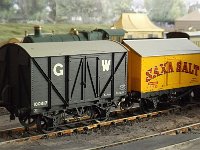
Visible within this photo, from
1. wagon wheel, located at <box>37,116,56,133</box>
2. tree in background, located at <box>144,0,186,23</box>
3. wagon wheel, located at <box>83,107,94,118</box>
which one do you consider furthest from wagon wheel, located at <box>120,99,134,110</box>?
tree in background, located at <box>144,0,186,23</box>

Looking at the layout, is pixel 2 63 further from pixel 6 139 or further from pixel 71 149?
pixel 71 149

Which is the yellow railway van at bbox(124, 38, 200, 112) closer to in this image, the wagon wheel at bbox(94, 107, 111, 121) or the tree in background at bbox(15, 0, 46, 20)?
the wagon wheel at bbox(94, 107, 111, 121)

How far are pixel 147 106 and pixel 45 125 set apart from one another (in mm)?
5657

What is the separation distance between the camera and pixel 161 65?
639 inches

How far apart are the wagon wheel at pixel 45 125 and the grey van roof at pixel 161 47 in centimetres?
496

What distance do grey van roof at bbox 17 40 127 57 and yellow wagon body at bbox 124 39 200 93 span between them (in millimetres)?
1176

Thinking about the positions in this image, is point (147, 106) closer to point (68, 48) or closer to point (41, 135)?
point (68, 48)

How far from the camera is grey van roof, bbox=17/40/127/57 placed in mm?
12562

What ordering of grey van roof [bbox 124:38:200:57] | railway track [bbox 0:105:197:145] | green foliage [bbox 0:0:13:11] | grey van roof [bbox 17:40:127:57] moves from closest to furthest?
1. grey van roof [bbox 17:40:127:57]
2. railway track [bbox 0:105:197:145]
3. grey van roof [bbox 124:38:200:57]
4. green foliage [bbox 0:0:13:11]

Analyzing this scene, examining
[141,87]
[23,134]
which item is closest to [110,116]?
[141,87]

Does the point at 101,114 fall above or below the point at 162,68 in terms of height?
below

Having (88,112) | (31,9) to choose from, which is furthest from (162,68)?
(31,9)

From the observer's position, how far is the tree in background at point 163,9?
328 ft

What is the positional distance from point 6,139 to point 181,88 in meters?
8.94
